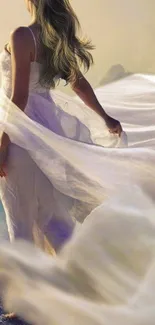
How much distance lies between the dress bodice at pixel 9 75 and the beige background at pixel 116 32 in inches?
45.0

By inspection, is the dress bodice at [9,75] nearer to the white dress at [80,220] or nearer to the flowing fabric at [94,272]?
the white dress at [80,220]

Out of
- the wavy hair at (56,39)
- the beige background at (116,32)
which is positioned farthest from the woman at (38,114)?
the beige background at (116,32)

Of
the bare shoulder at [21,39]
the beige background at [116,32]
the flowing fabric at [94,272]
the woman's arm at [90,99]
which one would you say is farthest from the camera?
the beige background at [116,32]

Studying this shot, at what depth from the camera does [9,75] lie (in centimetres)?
130

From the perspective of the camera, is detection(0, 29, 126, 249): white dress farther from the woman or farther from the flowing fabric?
the flowing fabric

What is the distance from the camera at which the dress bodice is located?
1.29m

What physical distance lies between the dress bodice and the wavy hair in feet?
0.05

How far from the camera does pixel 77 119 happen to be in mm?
1454

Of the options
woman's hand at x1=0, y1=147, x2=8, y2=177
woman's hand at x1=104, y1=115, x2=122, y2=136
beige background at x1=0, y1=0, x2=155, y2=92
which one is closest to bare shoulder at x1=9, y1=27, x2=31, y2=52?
woman's hand at x1=0, y1=147, x2=8, y2=177

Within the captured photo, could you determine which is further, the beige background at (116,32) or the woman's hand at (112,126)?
the beige background at (116,32)

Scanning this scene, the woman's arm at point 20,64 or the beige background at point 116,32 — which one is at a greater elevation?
the beige background at point 116,32

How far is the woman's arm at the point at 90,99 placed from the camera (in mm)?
1513

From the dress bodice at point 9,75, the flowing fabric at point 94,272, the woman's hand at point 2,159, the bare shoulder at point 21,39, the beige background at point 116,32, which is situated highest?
the beige background at point 116,32

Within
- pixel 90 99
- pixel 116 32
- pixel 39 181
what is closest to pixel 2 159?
pixel 39 181
